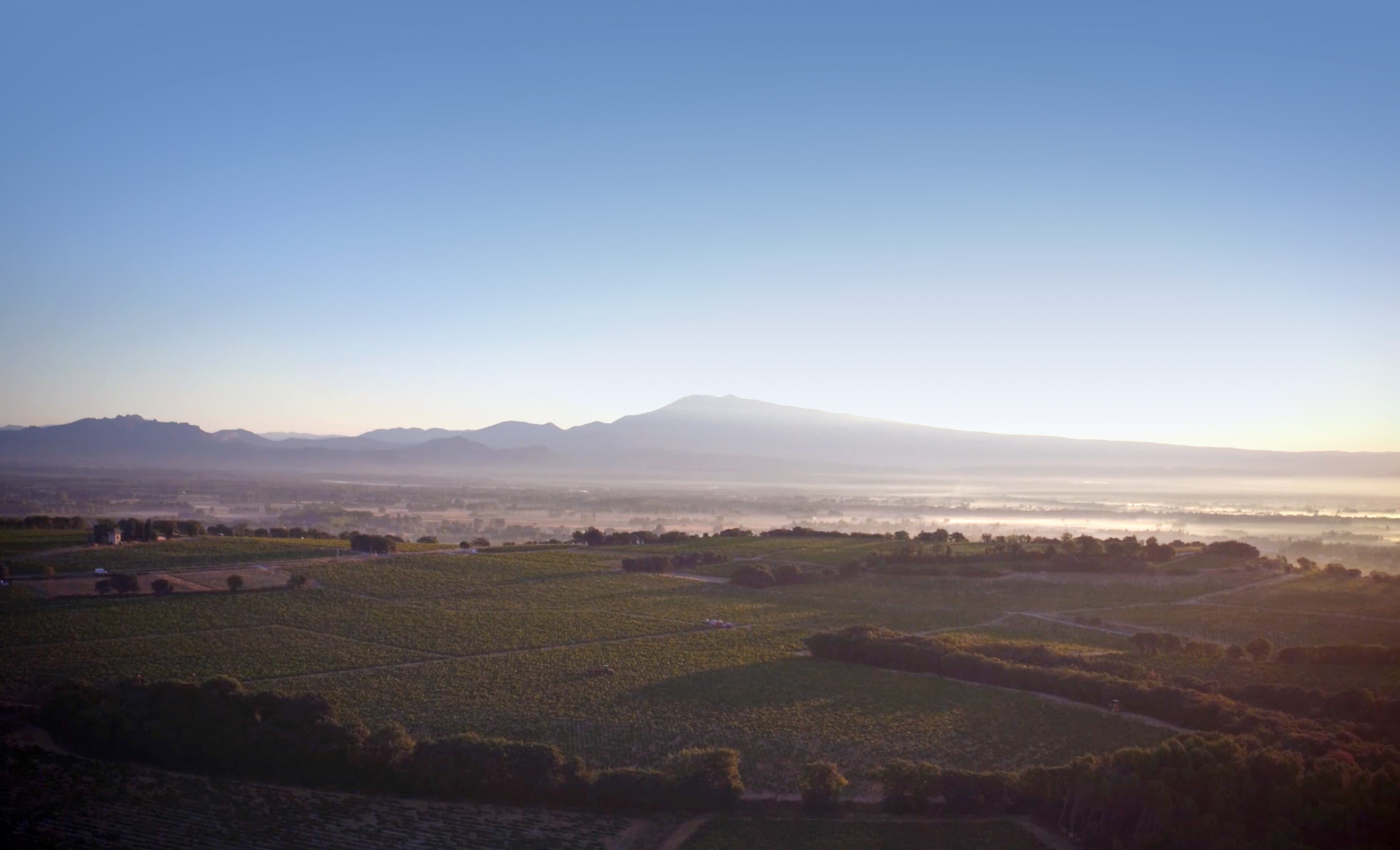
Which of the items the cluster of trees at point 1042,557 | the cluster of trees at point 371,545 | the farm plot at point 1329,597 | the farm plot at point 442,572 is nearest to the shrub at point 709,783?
the farm plot at point 442,572

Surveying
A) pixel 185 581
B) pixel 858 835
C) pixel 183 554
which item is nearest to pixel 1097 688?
pixel 858 835

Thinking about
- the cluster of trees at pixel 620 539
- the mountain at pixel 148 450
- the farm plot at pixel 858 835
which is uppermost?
the mountain at pixel 148 450

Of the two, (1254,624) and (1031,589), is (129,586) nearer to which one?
(1031,589)

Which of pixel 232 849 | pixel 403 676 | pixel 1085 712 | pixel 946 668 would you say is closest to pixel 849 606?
pixel 946 668

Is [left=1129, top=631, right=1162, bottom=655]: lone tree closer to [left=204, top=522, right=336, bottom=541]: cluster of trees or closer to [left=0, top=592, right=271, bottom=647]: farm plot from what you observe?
[left=0, top=592, right=271, bottom=647]: farm plot

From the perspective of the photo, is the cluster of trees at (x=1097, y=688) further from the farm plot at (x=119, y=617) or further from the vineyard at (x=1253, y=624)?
the farm plot at (x=119, y=617)

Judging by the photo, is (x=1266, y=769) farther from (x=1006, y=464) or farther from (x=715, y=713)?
(x=1006, y=464)

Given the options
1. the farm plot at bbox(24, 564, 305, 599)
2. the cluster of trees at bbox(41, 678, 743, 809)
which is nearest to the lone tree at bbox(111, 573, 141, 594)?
the farm plot at bbox(24, 564, 305, 599)
